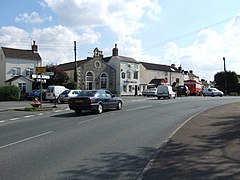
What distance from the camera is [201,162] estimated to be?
742 cm

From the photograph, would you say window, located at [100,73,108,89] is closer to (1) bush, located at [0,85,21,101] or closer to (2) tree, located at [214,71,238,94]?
(1) bush, located at [0,85,21,101]

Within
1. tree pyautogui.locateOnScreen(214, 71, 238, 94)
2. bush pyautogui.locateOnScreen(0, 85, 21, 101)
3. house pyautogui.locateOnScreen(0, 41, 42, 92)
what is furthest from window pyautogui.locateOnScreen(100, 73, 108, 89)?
tree pyautogui.locateOnScreen(214, 71, 238, 94)

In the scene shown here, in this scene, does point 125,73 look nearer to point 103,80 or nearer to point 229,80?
→ point 103,80

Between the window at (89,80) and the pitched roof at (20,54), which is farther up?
the pitched roof at (20,54)

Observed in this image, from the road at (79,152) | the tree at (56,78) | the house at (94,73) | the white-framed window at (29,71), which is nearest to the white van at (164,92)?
the tree at (56,78)

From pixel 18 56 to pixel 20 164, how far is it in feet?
183

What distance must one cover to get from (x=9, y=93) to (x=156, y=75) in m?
47.6

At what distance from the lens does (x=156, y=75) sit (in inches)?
3406

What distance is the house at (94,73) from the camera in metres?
67.8

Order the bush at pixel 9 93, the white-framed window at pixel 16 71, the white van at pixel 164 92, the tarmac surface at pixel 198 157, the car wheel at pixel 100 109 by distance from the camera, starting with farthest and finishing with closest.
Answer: the white-framed window at pixel 16 71 < the bush at pixel 9 93 < the white van at pixel 164 92 < the car wheel at pixel 100 109 < the tarmac surface at pixel 198 157

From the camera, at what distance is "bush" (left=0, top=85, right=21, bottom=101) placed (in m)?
→ 45.6

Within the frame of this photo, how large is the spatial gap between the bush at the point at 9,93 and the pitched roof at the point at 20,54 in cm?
1488

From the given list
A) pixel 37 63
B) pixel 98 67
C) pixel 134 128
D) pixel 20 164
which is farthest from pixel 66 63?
pixel 20 164

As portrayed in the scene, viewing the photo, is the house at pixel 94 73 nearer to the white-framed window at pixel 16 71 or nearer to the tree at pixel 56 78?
the tree at pixel 56 78
